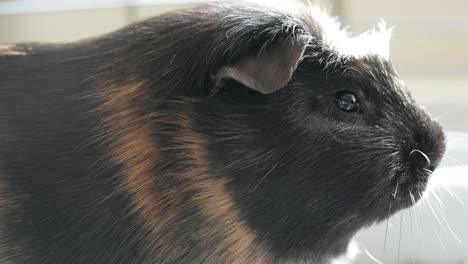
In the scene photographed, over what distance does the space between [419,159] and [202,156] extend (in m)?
0.33

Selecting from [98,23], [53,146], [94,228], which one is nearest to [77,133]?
[53,146]

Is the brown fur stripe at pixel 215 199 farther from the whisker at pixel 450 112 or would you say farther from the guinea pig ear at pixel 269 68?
Result: the whisker at pixel 450 112

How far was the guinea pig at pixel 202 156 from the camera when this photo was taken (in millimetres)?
908

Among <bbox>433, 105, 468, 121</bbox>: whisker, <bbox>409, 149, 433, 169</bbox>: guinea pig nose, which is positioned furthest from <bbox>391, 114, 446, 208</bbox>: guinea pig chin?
<bbox>433, 105, 468, 121</bbox>: whisker

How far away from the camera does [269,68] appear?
833 mm

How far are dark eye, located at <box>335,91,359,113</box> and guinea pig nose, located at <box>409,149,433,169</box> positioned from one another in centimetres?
11

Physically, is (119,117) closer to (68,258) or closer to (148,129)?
(148,129)

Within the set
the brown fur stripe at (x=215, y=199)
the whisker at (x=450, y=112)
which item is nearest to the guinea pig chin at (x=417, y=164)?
the brown fur stripe at (x=215, y=199)

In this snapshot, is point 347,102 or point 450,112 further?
point 450,112

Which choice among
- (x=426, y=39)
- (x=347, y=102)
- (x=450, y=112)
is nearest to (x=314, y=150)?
(x=347, y=102)

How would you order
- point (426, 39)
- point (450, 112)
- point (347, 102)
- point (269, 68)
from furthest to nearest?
point (426, 39), point (450, 112), point (347, 102), point (269, 68)

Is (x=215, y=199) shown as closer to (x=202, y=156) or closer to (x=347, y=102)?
(x=202, y=156)

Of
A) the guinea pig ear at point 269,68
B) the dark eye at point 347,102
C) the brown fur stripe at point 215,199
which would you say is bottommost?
the brown fur stripe at point 215,199

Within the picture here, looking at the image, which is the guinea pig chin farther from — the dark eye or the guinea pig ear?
the guinea pig ear
